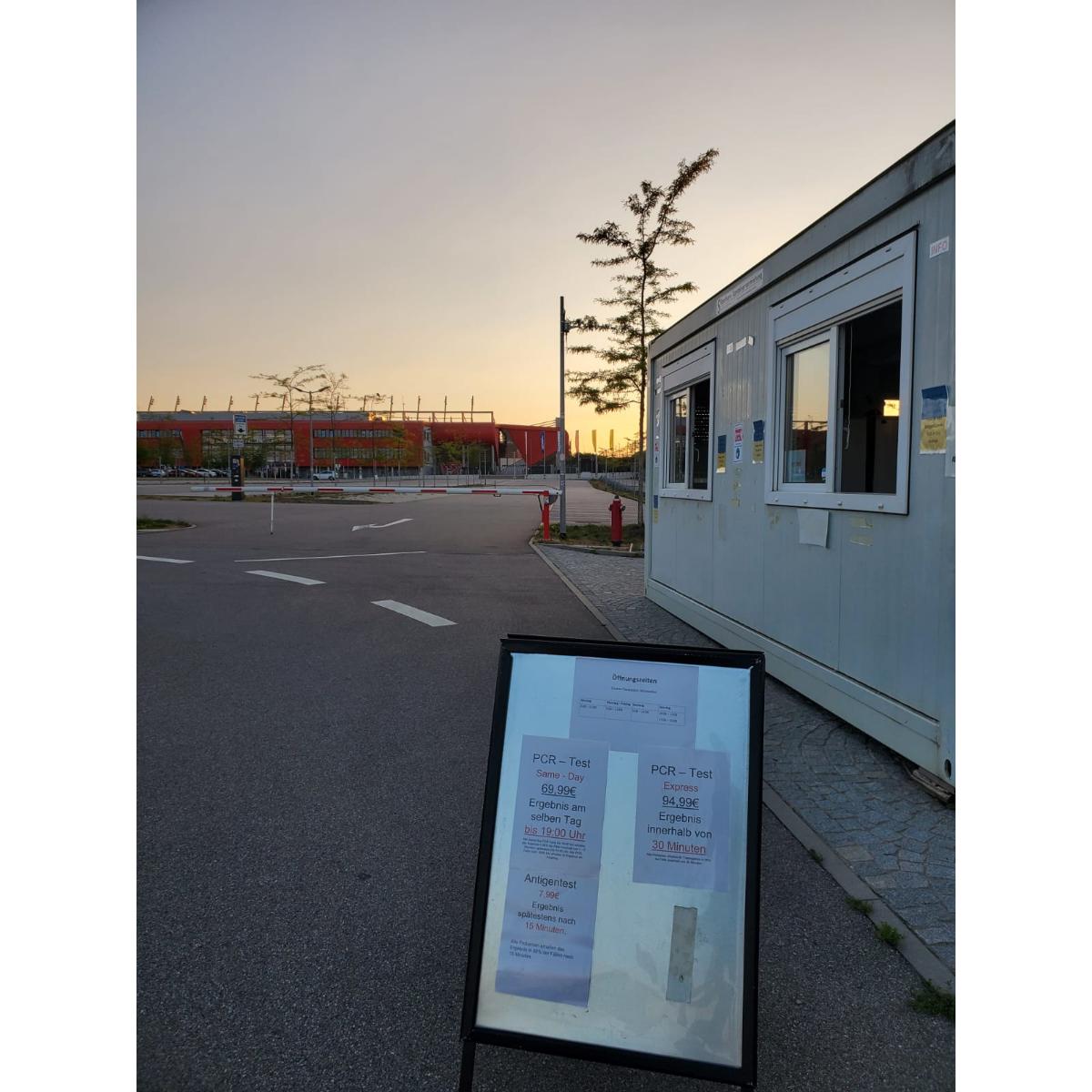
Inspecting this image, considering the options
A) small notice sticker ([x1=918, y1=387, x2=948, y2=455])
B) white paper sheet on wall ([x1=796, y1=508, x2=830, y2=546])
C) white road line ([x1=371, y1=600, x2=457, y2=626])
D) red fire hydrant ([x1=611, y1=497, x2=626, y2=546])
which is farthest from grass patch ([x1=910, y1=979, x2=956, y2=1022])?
red fire hydrant ([x1=611, y1=497, x2=626, y2=546])

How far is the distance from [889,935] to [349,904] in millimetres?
1935

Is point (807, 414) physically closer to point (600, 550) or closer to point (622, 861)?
point (622, 861)

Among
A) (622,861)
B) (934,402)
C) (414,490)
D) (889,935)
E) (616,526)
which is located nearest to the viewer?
(622,861)

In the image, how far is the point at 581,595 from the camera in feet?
36.1

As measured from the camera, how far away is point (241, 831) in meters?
3.77

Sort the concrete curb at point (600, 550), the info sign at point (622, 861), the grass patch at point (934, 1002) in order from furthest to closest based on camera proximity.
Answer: the concrete curb at point (600, 550), the grass patch at point (934, 1002), the info sign at point (622, 861)

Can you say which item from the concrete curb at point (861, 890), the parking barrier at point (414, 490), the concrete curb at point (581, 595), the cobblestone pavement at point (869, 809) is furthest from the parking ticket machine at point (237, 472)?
the concrete curb at point (861, 890)

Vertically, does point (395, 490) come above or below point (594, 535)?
above

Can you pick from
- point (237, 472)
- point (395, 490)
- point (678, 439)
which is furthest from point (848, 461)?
point (237, 472)

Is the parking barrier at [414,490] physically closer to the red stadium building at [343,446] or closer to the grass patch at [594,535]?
the grass patch at [594,535]

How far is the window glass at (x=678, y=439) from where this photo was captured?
9203 millimetres

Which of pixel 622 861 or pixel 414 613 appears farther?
pixel 414 613

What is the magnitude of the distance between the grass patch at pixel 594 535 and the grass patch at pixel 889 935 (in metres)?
14.2
